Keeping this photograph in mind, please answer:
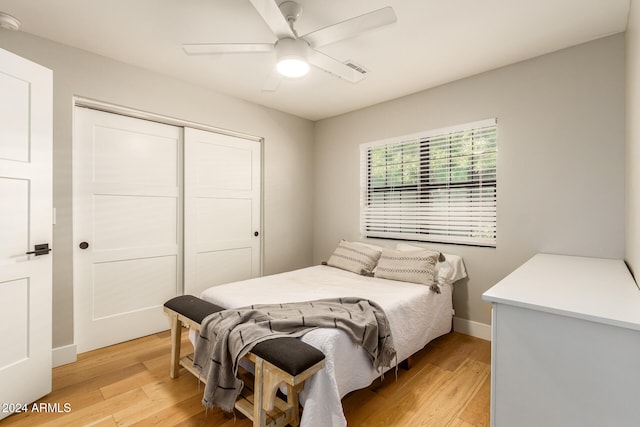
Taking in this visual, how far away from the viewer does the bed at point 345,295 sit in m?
1.56

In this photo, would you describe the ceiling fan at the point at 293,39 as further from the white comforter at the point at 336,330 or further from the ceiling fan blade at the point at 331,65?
the white comforter at the point at 336,330

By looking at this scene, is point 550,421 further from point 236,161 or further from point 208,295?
point 236,161

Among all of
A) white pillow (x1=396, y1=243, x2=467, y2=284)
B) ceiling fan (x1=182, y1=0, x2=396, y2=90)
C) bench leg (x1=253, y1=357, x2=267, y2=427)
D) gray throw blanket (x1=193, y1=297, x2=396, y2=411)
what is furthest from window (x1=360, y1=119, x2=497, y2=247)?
bench leg (x1=253, y1=357, x2=267, y2=427)

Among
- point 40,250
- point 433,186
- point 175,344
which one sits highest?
point 433,186

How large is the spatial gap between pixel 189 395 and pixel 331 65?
241 centimetres

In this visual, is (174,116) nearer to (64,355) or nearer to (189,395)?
(64,355)

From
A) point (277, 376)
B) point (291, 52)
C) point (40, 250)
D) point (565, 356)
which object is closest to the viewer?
point (565, 356)

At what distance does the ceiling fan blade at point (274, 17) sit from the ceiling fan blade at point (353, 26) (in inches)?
4.8

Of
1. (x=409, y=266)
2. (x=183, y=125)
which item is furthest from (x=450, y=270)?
(x=183, y=125)

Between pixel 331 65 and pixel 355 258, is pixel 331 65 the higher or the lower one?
the higher one

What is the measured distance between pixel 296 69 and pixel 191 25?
84cm

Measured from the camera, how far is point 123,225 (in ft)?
9.22

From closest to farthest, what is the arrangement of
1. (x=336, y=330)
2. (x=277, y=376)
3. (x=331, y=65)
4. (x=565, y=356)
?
(x=565, y=356) → (x=277, y=376) → (x=336, y=330) → (x=331, y=65)

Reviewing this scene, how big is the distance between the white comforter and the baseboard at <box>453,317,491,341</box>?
213 mm
